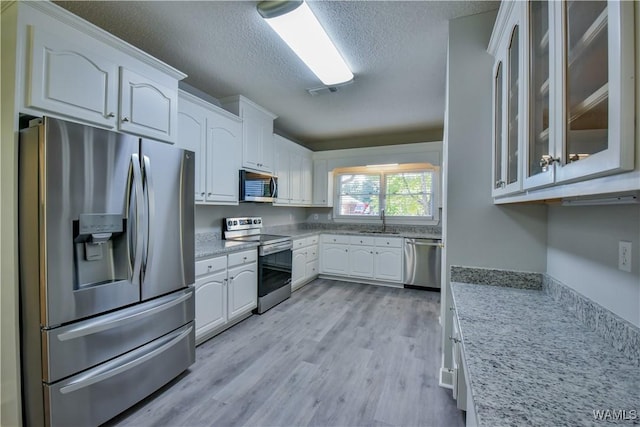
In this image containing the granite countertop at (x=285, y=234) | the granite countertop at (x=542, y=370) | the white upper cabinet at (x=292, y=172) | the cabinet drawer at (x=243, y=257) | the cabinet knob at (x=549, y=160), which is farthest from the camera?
the white upper cabinet at (x=292, y=172)

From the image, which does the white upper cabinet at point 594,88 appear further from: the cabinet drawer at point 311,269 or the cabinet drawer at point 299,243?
the cabinet drawer at point 311,269

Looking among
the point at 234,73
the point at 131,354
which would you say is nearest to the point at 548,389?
the point at 131,354

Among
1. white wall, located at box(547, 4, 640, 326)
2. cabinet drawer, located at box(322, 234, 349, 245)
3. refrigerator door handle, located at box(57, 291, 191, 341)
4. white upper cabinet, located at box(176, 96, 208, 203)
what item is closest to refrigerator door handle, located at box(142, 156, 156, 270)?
refrigerator door handle, located at box(57, 291, 191, 341)

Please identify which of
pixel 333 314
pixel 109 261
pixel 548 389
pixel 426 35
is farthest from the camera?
pixel 333 314

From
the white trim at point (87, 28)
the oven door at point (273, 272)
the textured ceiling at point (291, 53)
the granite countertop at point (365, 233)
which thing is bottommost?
the oven door at point (273, 272)

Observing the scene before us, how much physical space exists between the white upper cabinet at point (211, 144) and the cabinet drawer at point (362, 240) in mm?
2114

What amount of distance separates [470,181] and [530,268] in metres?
0.63

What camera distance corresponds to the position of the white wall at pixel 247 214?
10.2ft

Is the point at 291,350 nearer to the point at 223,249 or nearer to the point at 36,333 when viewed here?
the point at 223,249

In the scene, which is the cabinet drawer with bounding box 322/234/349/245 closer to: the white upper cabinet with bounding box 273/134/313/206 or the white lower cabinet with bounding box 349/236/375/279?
the white lower cabinet with bounding box 349/236/375/279

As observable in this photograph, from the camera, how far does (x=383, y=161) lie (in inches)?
183

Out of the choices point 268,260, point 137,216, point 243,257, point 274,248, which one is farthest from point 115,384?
point 274,248

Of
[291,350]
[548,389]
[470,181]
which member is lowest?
[291,350]

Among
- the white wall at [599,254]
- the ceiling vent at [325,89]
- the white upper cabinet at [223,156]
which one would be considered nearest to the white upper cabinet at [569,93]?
the white wall at [599,254]
